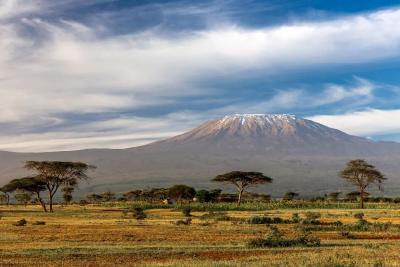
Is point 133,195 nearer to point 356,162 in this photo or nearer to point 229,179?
point 229,179

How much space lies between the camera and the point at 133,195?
13050 centimetres

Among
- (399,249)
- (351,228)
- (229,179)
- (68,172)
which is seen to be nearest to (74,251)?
(399,249)

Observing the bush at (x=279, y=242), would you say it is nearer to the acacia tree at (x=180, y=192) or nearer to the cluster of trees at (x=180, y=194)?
the cluster of trees at (x=180, y=194)

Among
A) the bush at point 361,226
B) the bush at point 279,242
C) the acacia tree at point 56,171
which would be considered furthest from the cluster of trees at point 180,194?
the bush at point 279,242

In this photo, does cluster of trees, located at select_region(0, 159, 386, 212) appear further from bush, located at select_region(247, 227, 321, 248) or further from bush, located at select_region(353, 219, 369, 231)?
bush, located at select_region(247, 227, 321, 248)

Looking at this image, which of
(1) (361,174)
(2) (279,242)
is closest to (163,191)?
(1) (361,174)

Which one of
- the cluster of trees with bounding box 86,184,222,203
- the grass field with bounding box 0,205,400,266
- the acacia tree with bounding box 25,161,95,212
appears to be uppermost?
the acacia tree with bounding box 25,161,95,212

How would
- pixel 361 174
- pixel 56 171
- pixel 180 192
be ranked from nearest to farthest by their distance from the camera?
pixel 56 171 → pixel 361 174 → pixel 180 192

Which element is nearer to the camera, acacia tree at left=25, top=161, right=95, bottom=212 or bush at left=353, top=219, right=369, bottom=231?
bush at left=353, top=219, right=369, bottom=231

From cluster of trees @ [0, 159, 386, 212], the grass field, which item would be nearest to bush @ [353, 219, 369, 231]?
the grass field

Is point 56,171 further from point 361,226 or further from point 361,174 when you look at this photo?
point 361,226

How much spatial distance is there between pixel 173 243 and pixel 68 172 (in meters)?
53.2

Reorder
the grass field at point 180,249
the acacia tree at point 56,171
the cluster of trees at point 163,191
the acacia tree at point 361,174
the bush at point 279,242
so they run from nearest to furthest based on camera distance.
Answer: the grass field at point 180,249 < the bush at point 279,242 < the acacia tree at point 56,171 < the cluster of trees at point 163,191 < the acacia tree at point 361,174

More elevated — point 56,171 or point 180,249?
point 56,171
